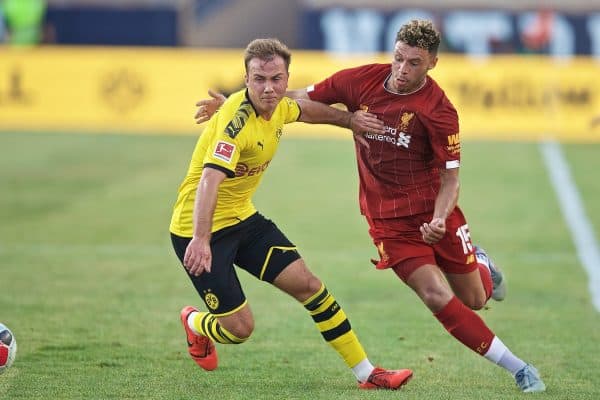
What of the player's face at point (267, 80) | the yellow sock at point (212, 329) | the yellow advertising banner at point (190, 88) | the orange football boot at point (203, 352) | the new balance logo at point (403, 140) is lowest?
the yellow advertising banner at point (190, 88)

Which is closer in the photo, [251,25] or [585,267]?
[585,267]

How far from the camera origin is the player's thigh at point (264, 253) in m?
7.32

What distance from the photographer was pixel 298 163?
1973 centimetres

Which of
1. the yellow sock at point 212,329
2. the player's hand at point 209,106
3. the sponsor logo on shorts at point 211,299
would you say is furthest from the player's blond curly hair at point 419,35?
the yellow sock at point 212,329

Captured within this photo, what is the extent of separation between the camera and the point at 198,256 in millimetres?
6645

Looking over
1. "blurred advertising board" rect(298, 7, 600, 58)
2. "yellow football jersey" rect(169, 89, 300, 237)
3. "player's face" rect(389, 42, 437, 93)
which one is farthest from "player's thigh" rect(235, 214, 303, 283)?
"blurred advertising board" rect(298, 7, 600, 58)

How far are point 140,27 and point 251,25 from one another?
13.6 feet

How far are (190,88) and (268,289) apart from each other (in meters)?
Answer: 11.8

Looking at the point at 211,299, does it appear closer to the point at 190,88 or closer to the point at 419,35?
the point at 419,35

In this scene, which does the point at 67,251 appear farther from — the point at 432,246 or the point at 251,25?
the point at 251,25

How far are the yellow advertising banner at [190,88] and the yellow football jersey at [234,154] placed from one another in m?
14.6

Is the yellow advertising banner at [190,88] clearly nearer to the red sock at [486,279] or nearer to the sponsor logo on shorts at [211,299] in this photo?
the red sock at [486,279]

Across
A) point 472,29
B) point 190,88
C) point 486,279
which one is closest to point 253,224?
point 486,279

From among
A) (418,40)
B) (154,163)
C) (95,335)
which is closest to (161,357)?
(95,335)
